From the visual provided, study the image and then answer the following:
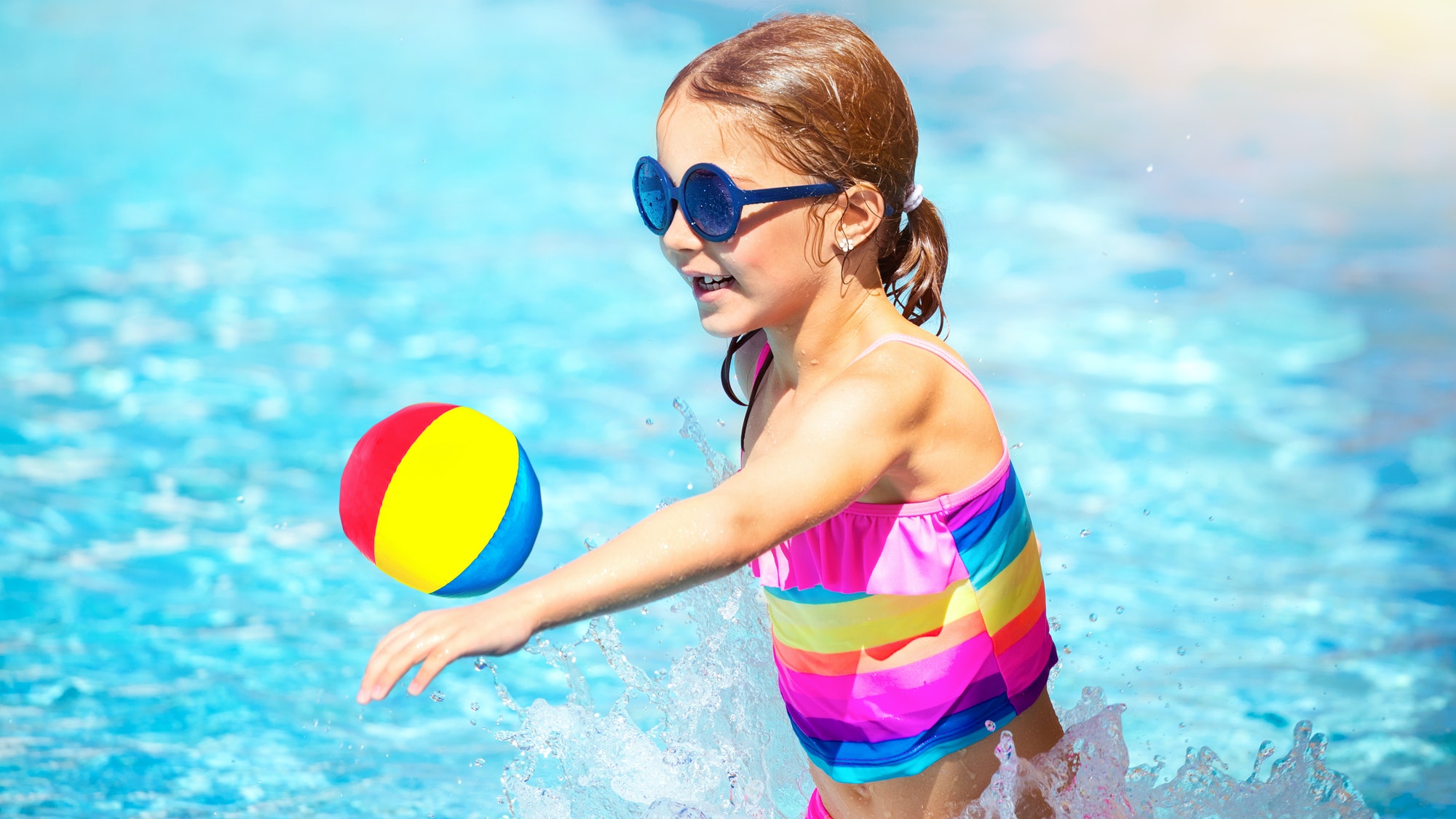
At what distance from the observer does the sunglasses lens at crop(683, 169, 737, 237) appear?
207cm

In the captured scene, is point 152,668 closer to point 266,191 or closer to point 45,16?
point 266,191

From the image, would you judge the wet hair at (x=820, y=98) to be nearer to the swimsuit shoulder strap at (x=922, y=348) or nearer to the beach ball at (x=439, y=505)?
the swimsuit shoulder strap at (x=922, y=348)

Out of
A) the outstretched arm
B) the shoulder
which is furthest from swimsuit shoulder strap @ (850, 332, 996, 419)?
the outstretched arm

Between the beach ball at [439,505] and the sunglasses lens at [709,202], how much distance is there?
68 centimetres

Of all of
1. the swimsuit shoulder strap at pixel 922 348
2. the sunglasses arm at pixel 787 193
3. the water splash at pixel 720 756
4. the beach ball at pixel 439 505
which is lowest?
the water splash at pixel 720 756

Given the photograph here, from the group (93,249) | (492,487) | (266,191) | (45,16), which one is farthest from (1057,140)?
(45,16)

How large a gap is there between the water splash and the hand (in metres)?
1.16

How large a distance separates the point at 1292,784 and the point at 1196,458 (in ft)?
9.24

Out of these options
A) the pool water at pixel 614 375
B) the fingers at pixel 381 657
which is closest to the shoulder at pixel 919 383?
the pool water at pixel 614 375

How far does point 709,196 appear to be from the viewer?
6.82 feet

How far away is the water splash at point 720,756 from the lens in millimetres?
2922

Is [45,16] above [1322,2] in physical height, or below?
below

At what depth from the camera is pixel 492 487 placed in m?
2.44

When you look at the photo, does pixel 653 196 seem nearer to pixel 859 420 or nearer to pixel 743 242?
pixel 743 242
